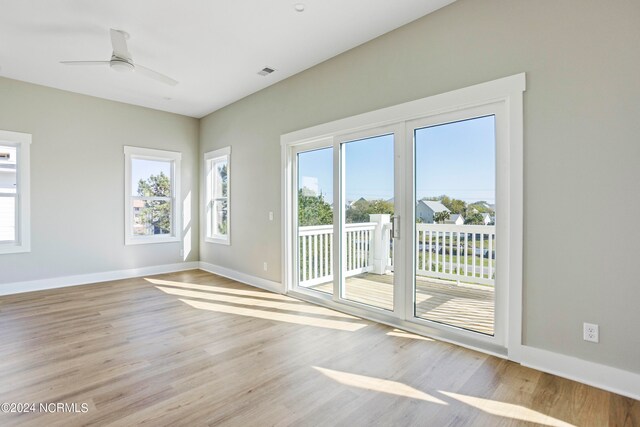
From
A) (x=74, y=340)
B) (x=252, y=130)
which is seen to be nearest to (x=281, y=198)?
(x=252, y=130)

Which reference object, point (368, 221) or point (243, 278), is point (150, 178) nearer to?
point (243, 278)

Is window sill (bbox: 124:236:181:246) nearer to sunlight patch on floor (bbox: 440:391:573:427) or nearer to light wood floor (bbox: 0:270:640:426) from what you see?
light wood floor (bbox: 0:270:640:426)

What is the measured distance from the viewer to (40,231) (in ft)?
15.4

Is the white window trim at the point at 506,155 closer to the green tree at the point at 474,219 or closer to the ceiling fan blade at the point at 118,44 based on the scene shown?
the green tree at the point at 474,219

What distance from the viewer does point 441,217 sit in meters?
2.99

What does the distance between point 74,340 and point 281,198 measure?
2.67 meters

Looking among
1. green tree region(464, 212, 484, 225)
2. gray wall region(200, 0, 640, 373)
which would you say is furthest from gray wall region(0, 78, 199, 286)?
green tree region(464, 212, 484, 225)

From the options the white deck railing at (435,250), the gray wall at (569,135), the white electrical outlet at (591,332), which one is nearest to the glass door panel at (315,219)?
the white deck railing at (435,250)

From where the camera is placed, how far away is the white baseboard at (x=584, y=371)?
204 cm

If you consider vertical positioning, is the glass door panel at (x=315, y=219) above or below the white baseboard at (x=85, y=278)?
above

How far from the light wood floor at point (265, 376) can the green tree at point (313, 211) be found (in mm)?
1193

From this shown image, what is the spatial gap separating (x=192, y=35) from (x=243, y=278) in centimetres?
344

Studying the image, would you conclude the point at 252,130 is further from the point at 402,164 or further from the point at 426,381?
the point at 426,381

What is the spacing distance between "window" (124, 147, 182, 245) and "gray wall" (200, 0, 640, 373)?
15.4 ft
